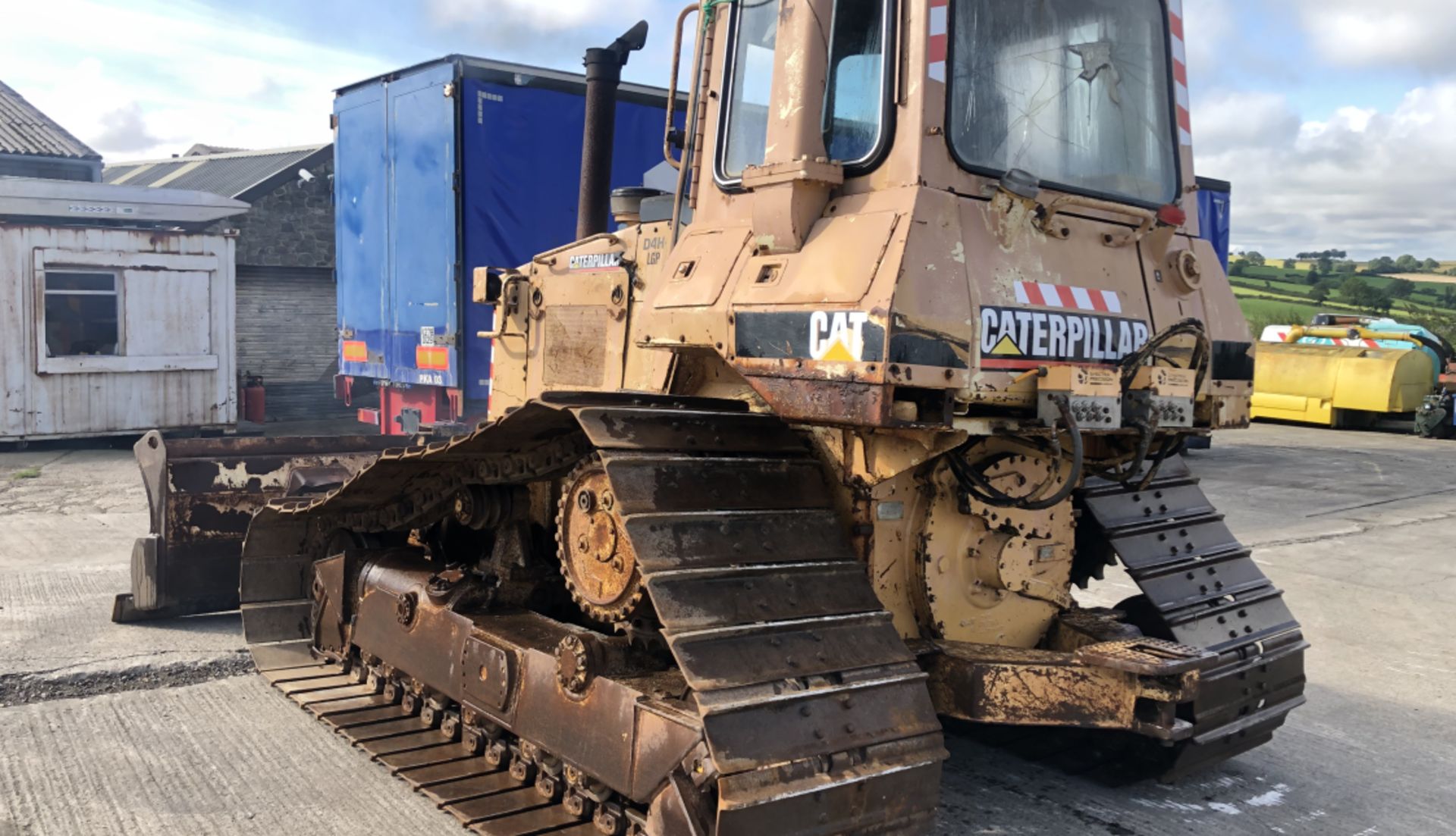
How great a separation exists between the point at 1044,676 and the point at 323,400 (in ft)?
55.2

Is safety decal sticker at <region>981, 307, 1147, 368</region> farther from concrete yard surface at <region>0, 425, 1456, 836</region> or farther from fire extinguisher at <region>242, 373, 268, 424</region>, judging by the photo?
fire extinguisher at <region>242, 373, 268, 424</region>

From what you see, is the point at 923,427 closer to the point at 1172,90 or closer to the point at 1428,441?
the point at 1172,90

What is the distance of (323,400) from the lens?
753 inches

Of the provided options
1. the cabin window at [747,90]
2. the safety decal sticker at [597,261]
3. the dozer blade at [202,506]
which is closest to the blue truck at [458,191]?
the dozer blade at [202,506]

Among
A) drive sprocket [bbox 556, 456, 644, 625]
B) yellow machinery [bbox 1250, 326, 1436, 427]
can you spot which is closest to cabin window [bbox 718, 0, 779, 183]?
drive sprocket [bbox 556, 456, 644, 625]

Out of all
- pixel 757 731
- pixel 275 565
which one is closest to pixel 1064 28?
pixel 757 731

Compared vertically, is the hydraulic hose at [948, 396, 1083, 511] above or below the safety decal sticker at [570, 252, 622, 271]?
below

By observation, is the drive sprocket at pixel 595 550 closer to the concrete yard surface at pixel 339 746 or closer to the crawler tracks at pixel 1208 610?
the concrete yard surface at pixel 339 746

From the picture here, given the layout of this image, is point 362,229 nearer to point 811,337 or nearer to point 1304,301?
point 811,337

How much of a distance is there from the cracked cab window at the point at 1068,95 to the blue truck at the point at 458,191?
574 cm

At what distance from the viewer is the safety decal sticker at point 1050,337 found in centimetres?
364

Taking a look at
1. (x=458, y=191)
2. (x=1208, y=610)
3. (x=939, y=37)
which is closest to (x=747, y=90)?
(x=939, y=37)

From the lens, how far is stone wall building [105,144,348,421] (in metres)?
18.9

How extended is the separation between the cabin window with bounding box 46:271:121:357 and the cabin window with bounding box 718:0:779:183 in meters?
12.0
